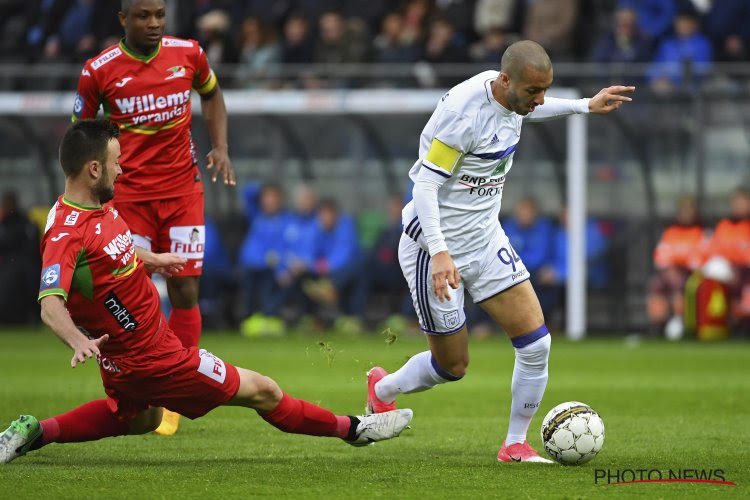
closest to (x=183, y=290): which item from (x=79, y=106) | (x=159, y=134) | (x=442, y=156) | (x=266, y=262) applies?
(x=159, y=134)

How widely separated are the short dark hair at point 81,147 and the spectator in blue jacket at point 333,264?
11325 mm

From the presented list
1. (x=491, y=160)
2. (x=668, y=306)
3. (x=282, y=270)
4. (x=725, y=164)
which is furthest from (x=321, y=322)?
(x=491, y=160)

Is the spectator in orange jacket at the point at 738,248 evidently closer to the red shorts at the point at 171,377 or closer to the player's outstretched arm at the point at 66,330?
the red shorts at the point at 171,377

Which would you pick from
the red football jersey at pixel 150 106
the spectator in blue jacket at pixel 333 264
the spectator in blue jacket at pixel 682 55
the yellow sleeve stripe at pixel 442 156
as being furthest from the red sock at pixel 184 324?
the spectator in blue jacket at pixel 682 55

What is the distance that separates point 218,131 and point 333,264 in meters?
9.10

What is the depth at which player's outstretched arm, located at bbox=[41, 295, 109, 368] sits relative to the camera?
5629 millimetres

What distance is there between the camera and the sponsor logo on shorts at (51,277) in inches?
233

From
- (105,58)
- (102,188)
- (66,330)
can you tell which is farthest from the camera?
(105,58)

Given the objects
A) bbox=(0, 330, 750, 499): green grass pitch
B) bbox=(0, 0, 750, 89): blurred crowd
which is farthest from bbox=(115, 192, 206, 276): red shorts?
bbox=(0, 0, 750, 89): blurred crowd

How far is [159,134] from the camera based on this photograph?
26.8 feet

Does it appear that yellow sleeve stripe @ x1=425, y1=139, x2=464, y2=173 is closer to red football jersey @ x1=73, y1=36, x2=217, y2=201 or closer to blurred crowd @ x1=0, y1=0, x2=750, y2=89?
red football jersey @ x1=73, y1=36, x2=217, y2=201

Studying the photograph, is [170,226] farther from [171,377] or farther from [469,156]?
[469,156]

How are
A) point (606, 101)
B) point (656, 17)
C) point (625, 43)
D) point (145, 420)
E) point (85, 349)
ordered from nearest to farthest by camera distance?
point (85, 349) < point (145, 420) < point (606, 101) < point (625, 43) < point (656, 17)

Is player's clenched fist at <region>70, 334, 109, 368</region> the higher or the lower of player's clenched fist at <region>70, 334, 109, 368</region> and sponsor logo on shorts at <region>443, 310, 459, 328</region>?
the higher
